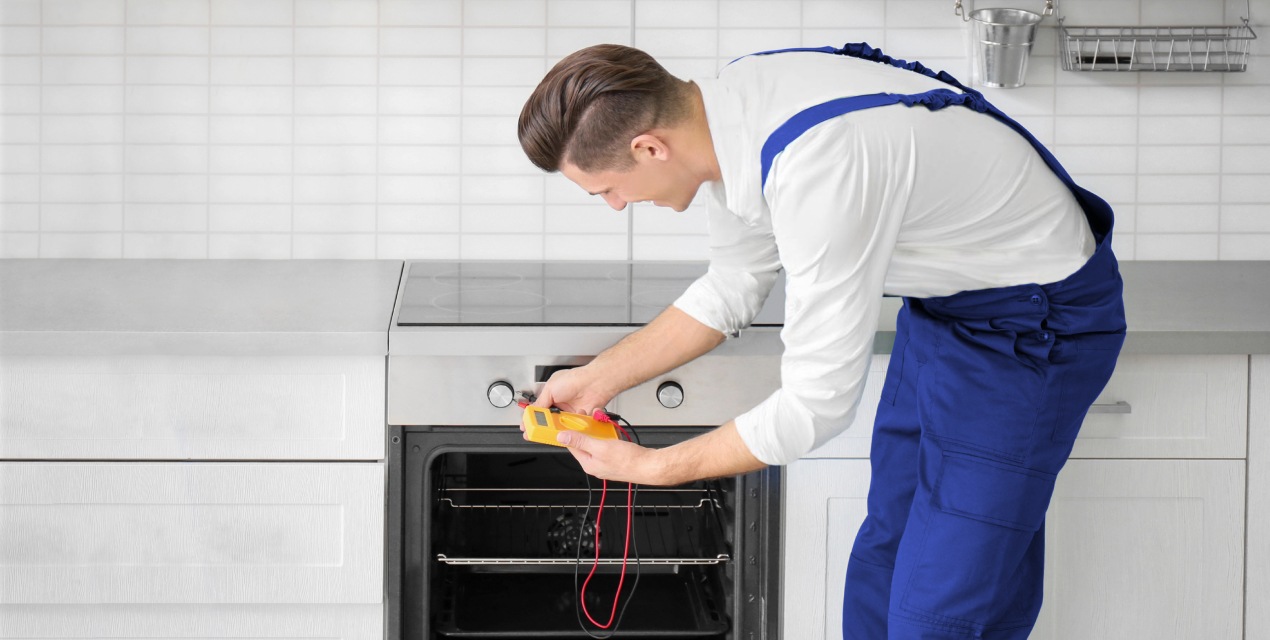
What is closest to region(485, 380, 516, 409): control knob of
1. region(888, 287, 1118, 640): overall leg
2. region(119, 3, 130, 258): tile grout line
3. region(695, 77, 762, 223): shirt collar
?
region(695, 77, 762, 223): shirt collar

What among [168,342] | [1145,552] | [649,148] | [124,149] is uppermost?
[124,149]

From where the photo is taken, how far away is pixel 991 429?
4.68 feet

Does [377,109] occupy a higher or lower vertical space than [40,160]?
higher

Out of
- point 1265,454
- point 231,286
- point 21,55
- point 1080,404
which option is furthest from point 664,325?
point 21,55

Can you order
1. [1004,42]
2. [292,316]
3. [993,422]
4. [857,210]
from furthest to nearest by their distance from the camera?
[1004,42] → [292,316] → [993,422] → [857,210]

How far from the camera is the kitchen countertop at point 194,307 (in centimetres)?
166

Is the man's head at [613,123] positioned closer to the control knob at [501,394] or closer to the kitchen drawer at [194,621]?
the control knob at [501,394]

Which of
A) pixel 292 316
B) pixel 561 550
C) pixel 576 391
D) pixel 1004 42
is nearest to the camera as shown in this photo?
pixel 576 391

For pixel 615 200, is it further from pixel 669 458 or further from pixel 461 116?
pixel 461 116

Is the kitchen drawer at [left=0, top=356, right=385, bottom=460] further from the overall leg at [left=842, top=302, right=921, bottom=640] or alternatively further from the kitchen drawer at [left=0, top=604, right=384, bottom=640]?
the overall leg at [left=842, top=302, right=921, bottom=640]

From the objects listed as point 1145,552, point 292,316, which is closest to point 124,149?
point 292,316

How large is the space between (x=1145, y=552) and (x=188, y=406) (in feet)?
4.97

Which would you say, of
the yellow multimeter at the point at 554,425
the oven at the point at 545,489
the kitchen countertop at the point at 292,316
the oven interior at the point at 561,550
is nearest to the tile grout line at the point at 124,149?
the kitchen countertop at the point at 292,316

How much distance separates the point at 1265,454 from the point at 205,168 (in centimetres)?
198
